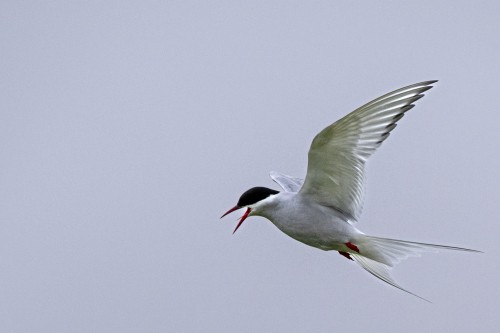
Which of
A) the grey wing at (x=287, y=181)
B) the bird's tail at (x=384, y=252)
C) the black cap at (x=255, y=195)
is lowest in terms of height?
the bird's tail at (x=384, y=252)

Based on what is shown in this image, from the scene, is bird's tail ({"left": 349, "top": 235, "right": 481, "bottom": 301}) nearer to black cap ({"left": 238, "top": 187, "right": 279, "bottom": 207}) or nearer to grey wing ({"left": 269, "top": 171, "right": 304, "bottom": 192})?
black cap ({"left": 238, "top": 187, "right": 279, "bottom": 207})

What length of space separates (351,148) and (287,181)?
2185 mm

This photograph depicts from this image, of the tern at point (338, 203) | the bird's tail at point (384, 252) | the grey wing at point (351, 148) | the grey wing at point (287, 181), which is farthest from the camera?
the grey wing at point (287, 181)

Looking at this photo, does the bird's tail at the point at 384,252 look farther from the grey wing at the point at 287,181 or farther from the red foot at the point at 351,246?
the grey wing at the point at 287,181

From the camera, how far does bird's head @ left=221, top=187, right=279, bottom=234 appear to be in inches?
282

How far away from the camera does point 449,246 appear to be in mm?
6008

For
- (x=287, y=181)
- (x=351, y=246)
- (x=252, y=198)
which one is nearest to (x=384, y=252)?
(x=351, y=246)

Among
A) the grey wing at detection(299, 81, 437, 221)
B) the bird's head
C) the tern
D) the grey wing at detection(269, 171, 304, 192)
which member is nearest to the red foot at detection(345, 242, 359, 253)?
the tern

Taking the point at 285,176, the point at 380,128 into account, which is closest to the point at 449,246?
the point at 380,128

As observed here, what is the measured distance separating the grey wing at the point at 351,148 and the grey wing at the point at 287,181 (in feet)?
4.47

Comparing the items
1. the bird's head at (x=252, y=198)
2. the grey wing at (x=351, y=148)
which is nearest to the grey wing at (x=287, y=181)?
the bird's head at (x=252, y=198)

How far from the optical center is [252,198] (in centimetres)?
722

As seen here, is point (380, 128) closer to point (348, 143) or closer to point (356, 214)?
point (348, 143)

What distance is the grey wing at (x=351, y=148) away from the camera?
625 centimetres
